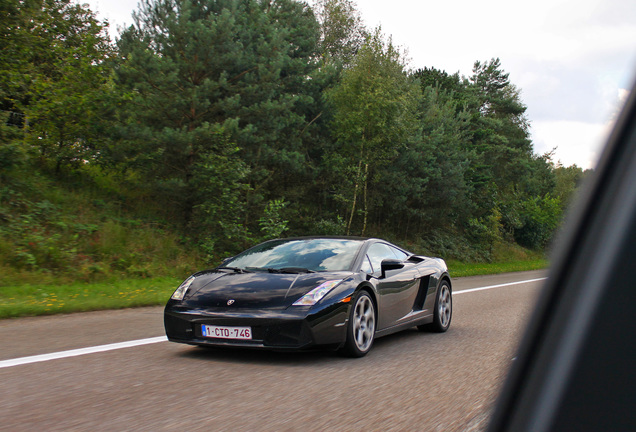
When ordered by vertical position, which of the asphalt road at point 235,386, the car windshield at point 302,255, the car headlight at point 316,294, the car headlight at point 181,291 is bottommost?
the asphalt road at point 235,386

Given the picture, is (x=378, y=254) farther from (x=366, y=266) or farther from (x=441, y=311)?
(x=441, y=311)

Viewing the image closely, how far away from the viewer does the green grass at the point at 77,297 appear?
361 inches

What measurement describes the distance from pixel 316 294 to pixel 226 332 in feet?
3.19

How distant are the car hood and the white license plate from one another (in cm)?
21

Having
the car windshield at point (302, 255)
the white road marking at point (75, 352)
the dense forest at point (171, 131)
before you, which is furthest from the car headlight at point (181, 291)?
the dense forest at point (171, 131)

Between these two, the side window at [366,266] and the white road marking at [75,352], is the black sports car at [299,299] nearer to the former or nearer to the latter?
the side window at [366,266]

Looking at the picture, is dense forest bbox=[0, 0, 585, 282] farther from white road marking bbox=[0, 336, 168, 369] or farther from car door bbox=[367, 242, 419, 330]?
white road marking bbox=[0, 336, 168, 369]

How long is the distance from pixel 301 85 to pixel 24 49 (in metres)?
12.1

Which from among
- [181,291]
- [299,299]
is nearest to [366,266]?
[299,299]

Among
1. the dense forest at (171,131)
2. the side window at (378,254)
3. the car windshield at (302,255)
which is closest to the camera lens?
the car windshield at (302,255)

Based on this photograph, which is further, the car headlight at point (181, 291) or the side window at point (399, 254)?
the side window at point (399, 254)

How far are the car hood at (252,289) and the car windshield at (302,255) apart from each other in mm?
322

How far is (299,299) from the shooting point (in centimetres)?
591

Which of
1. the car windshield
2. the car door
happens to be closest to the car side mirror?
the car door
